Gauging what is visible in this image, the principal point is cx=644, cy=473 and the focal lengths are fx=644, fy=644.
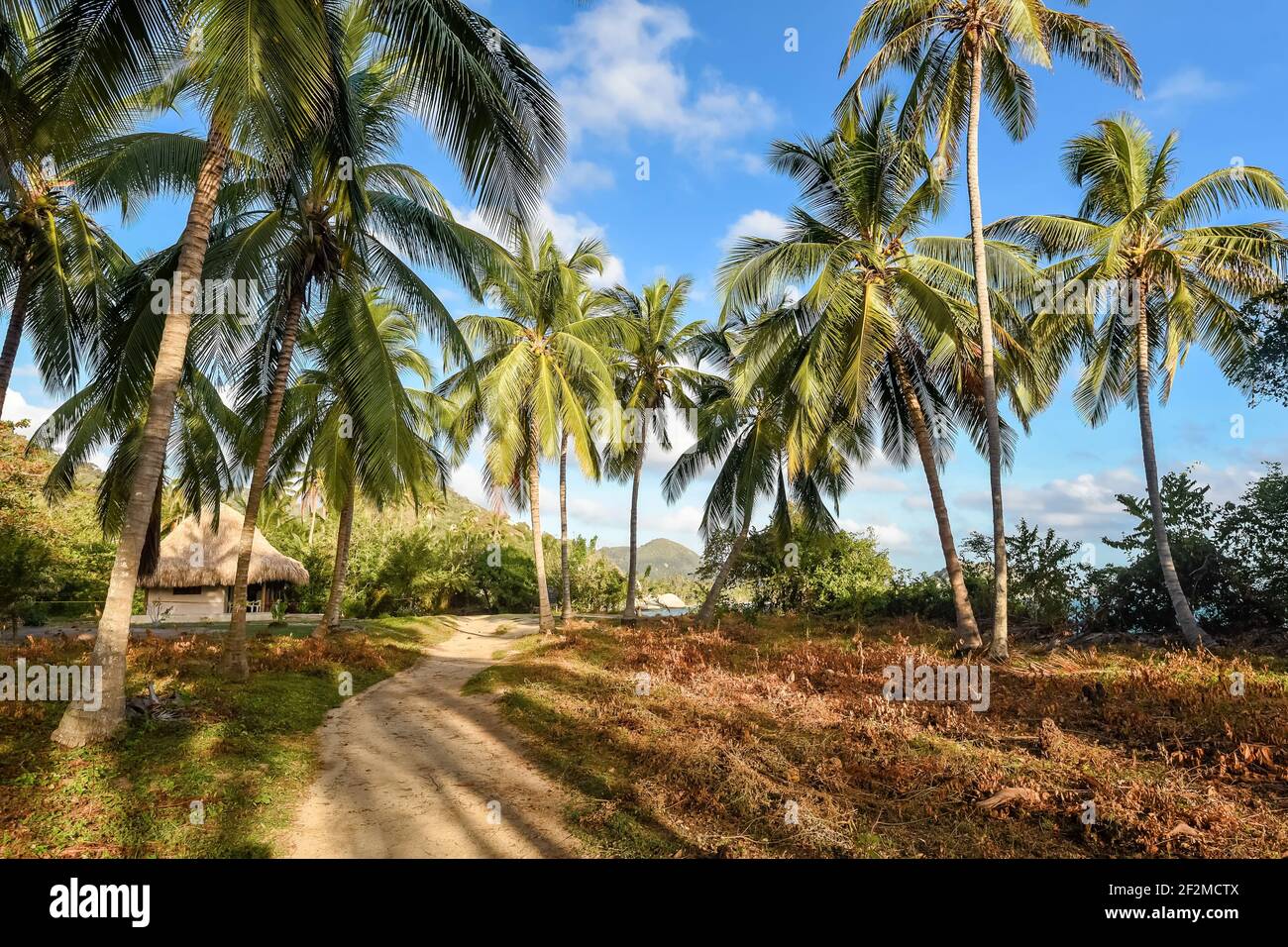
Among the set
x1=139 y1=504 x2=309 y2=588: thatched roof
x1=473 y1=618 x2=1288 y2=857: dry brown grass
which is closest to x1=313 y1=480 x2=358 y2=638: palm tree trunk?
x1=473 y1=618 x2=1288 y2=857: dry brown grass

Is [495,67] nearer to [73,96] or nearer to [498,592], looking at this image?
[73,96]

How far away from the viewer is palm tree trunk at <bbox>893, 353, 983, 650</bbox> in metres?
13.4

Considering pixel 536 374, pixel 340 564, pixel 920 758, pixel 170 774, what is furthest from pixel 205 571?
pixel 920 758

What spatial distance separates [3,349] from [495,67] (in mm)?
11162

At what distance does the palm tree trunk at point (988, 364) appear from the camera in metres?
12.2

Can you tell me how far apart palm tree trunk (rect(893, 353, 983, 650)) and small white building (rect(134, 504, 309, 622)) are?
24.3m

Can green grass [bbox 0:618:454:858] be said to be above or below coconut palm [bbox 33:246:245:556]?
below

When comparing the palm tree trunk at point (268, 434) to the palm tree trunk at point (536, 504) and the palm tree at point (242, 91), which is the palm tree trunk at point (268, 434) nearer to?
the palm tree at point (242, 91)

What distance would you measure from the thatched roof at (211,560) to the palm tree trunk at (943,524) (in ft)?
79.4

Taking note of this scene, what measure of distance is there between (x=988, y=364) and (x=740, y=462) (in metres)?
9.00

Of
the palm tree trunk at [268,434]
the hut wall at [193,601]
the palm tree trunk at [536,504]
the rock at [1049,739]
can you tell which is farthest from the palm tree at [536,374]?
the hut wall at [193,601]

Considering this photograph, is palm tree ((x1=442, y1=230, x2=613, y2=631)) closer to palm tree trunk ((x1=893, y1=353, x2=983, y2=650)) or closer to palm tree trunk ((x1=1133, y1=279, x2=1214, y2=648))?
palm tree trunk ((x1=893, y1=353, x2=983, y2=650))

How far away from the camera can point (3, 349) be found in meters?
11.8
